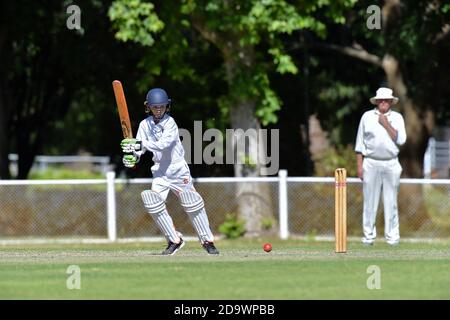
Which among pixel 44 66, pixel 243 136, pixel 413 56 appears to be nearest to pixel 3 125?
pixel 44 66

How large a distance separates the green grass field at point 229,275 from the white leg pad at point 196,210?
262mm

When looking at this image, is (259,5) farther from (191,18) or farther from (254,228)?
Result: (254,228)

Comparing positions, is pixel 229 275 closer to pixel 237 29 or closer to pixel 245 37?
pixel 237 29

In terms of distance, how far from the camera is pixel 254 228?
26828mm

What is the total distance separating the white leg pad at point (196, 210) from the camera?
55.0ft

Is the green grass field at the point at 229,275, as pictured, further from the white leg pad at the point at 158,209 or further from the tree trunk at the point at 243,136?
the tree trunk at the point at 243,136

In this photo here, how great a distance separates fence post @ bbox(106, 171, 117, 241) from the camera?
26.1 m

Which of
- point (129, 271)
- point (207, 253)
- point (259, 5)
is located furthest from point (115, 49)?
point (129, 271)

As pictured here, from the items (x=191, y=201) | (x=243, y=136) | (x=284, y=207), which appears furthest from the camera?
(x=243, y=136)

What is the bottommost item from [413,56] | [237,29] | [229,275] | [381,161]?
[229,275]

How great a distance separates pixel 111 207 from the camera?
26203 mm

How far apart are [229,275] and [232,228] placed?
1266cm

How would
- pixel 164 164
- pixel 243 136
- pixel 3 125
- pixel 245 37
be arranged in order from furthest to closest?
1. pixel 3 125
2. pixel 243 136
3. pixel 245 37
4. pixel 164 164

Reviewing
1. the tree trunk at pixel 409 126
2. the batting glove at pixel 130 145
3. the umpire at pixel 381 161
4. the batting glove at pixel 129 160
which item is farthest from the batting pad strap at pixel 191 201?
the tree trunk at pixel 409 126
